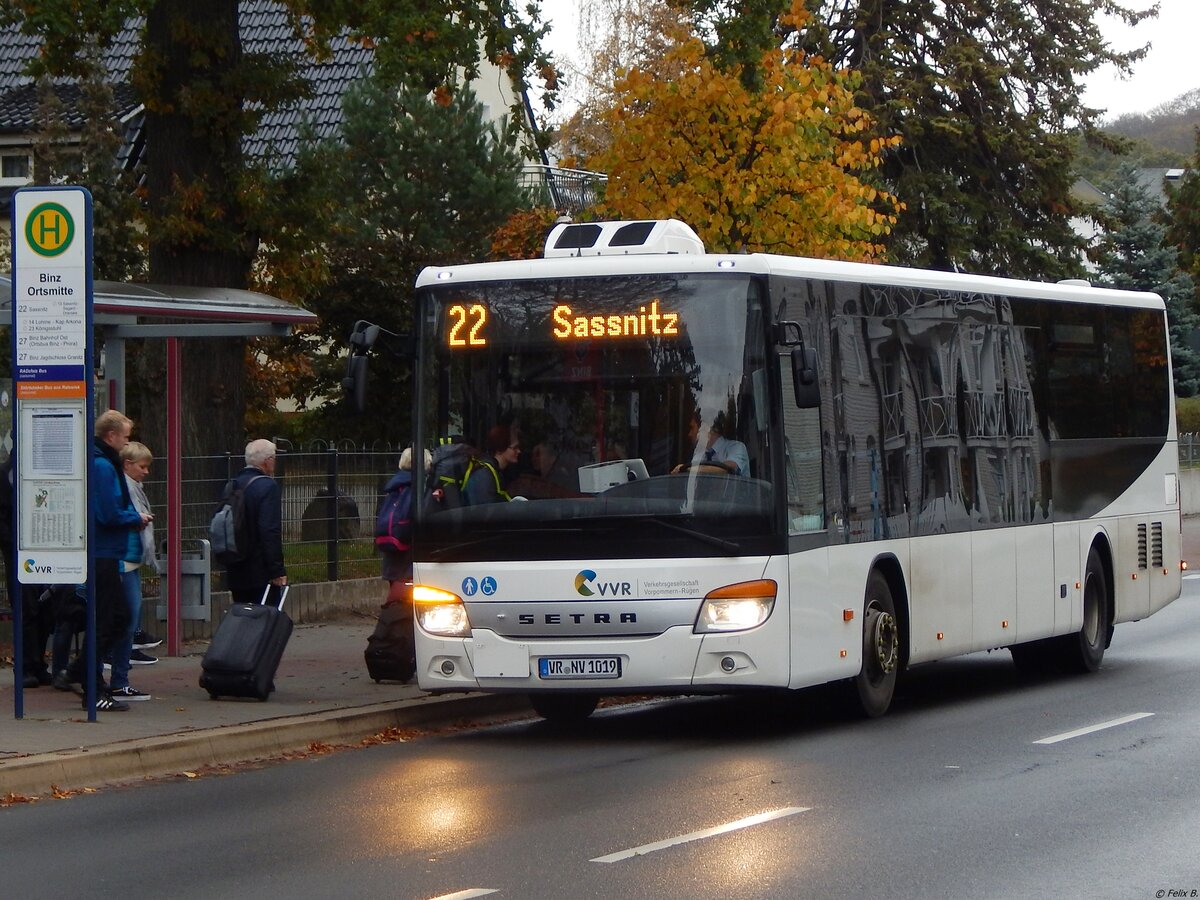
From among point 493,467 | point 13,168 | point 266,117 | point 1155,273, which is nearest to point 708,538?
point 493,467

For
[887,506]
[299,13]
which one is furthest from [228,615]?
[299,13]

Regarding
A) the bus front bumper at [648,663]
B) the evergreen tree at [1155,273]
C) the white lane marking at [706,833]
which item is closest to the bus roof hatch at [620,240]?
the bus front bumper at [648,663]

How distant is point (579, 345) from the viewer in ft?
40.3

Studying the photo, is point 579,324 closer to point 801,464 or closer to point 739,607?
point 801,464

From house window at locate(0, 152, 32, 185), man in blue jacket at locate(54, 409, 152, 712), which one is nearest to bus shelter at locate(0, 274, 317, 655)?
man in blue jacket at locate(54, 409, 152, 712)

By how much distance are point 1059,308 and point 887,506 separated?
4.04 meters

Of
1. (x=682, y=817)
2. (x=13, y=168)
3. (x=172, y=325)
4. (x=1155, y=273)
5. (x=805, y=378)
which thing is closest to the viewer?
(x=682, y=817)

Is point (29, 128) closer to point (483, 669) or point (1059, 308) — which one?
point (1059, 308)

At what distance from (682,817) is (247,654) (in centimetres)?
499

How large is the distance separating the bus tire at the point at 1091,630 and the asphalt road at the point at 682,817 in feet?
8.57

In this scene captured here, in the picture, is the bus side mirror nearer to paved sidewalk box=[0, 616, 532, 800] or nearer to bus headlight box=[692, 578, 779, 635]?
bus headlight box=[692, 578, 779, 635]

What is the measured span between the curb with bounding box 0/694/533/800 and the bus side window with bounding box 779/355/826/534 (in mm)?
3007

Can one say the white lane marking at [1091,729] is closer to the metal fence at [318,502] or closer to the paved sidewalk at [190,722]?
the paved sidewalk at [190,722]

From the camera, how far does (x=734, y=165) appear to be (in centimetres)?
2372
